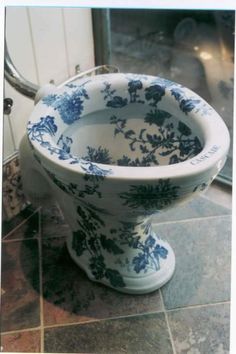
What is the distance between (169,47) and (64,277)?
0.89 m

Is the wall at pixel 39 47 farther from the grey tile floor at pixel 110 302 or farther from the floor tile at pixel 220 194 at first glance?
the floor tile at pixel 220 194

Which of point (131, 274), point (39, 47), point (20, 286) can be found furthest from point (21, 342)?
point (39, 47)

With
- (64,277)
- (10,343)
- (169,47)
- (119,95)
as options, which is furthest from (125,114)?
(169,47)

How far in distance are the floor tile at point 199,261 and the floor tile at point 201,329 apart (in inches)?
0.7

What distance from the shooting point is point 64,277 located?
774mm

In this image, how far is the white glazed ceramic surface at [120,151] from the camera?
0.57 meters

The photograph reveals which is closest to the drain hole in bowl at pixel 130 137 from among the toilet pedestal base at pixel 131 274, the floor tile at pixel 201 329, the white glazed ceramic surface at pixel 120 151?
the white glazed ceramic surface at pixel 120 151

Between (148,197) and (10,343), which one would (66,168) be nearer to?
(148,197)

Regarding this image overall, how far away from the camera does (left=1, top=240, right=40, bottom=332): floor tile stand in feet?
2.33

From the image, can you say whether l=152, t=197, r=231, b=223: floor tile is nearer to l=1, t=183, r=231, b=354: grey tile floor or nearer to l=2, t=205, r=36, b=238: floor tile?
l=1, t=183, r=231, b=354: grey tile floor

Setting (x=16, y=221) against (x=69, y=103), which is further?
(x=16, y=221)

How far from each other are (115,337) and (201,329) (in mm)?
143

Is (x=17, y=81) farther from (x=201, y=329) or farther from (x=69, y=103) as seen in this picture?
(x=201, y=329)

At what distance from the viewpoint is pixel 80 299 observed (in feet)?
2.42
